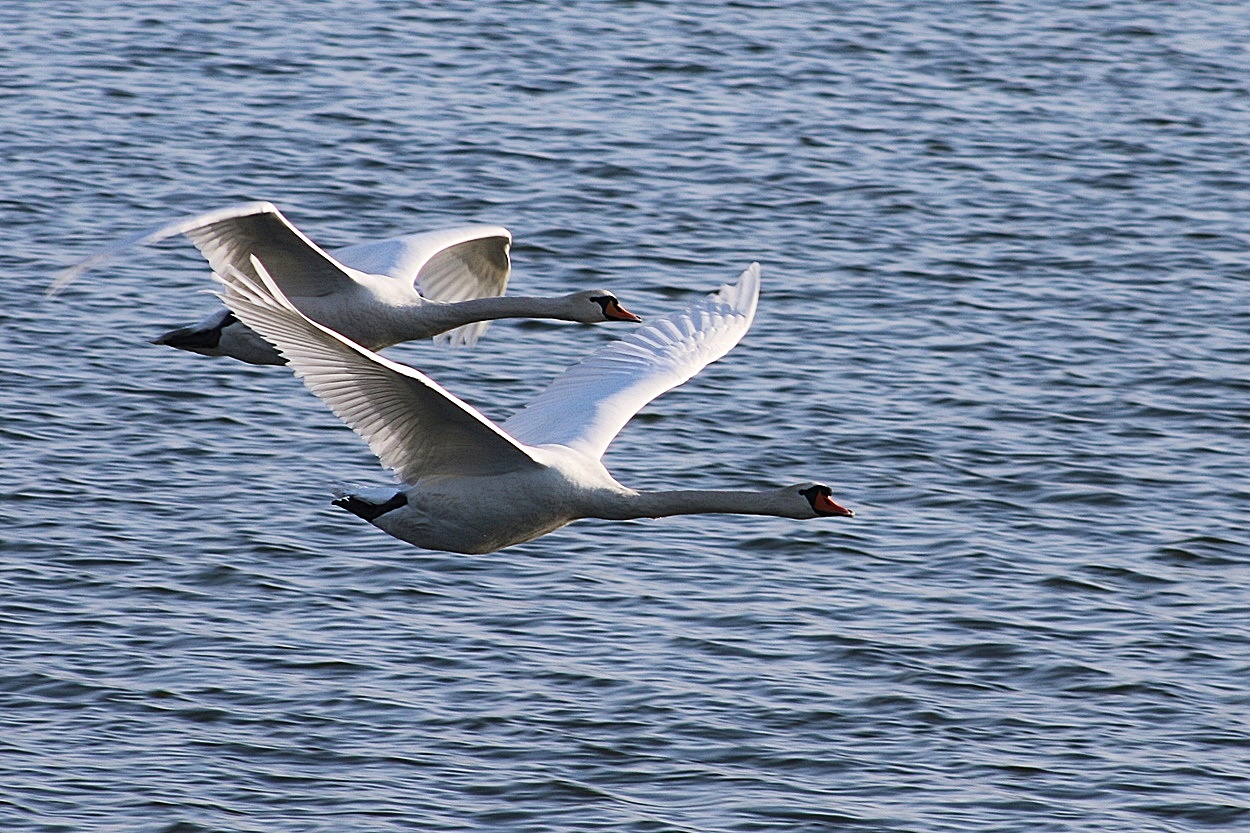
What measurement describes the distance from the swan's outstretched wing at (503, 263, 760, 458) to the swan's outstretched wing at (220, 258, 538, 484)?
0.63 m

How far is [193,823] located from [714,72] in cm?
1494

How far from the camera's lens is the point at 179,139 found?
21.2 meters

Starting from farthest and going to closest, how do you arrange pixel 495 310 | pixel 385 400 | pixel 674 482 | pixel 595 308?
pixel 674 482 → pixel 495 310 → pixel 595 308 → pixel 385 400

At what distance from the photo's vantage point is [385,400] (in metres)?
9.41

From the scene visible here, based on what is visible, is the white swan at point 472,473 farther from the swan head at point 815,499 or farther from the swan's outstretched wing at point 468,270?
the swan's outstretched wing at point 468,270

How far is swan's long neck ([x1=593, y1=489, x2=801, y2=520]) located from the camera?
9.83 m

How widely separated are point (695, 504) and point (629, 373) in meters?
1.36

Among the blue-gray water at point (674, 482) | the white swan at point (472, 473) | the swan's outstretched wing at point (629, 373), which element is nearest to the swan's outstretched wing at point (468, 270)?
the blue-gray water at point (674, 482)

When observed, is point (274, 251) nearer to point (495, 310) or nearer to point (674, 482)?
point (495, 310)

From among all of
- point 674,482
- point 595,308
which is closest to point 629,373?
point 595,308

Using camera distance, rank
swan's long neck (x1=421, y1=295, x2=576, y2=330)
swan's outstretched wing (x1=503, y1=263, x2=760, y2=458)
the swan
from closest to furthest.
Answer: swan's outstretched wing (x1=503, y1=263, x2=760, y2=458)
the swan
swan's long neck (x1=421, y1=295, x2=576, y2=330)

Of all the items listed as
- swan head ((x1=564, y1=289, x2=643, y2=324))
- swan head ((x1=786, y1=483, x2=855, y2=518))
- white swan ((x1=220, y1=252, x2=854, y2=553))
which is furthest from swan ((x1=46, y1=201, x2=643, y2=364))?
swan head ((x1=786, y1=483, x2=855, y2=518))

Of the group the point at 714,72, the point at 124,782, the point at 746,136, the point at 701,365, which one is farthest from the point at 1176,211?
the point at 124,782

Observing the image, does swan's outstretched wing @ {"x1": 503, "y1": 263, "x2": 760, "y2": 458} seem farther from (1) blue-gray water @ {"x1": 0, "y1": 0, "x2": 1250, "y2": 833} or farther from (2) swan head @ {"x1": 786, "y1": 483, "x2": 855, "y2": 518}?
(1) blue-gray water @ {"x1": 0, "y1": 0, "x2": 1250, "y2": 833}
